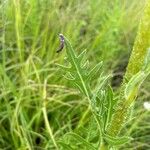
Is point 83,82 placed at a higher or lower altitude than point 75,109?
higher

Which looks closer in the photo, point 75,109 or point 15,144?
point 15,144

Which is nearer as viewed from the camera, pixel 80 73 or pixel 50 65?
pixel 80 73

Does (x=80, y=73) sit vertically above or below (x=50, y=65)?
above

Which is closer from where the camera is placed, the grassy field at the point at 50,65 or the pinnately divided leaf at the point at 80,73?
the pinnately divided leaf at the point at 80,73

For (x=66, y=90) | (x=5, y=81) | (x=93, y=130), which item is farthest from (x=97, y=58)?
(x=93, y=130)

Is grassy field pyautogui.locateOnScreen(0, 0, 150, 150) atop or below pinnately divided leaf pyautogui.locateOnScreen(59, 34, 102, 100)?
below

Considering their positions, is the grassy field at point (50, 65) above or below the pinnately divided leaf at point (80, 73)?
below

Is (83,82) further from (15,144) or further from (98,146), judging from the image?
(15,144)

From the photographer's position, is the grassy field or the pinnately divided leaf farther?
the grassy field
